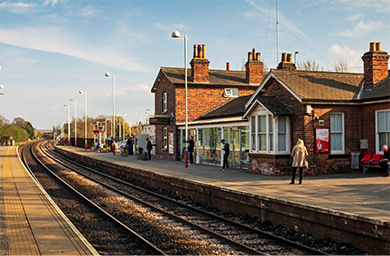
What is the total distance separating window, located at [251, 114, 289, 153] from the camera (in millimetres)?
17141

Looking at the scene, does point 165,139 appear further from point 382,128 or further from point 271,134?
point 382,128

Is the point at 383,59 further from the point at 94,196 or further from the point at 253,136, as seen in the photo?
the point at 94,196

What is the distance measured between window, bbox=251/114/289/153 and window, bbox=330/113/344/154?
6.44 ft

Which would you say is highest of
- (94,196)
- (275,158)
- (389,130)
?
(389,130)

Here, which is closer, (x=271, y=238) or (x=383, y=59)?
(x=271, y=238)

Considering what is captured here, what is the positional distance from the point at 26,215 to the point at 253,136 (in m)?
11.0

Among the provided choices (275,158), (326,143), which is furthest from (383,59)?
(275,158)

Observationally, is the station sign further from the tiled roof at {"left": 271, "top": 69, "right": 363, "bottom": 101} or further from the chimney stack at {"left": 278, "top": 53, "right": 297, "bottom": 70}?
the tiled roof at {"left": 271, "top": 69, "right": 363, "bottom": 101}

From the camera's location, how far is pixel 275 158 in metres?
17.0

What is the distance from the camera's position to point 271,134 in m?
17.5

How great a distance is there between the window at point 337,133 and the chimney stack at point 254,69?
1549cm

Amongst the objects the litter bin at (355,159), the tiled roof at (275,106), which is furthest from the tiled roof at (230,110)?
the litter bin at (355,159)

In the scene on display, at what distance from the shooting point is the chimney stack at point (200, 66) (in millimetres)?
30752

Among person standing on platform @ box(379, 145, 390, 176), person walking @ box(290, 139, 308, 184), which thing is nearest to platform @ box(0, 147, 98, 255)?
person walking @ box(290, 139, 308, 184)
